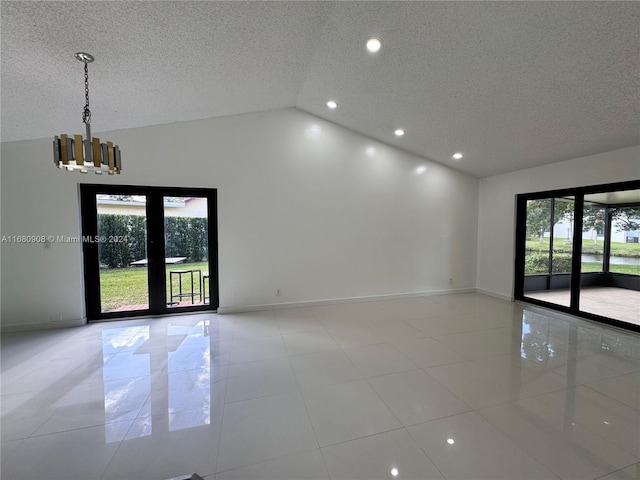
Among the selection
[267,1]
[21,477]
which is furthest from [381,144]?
[21,477]

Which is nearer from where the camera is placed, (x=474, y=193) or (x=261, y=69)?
(x=261, y=69)

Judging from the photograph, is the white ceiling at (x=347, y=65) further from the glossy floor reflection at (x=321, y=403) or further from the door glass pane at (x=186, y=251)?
the glossy floor reflection at (x=321, y=403)

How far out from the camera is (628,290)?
14.3ft

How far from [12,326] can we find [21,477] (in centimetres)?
332

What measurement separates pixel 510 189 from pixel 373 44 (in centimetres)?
420

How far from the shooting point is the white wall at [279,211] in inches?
146

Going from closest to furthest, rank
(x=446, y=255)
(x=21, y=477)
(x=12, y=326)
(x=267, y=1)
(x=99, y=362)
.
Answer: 1. (x=21, y=477)
2. (x=267, y=1)
3. (x=99, y=362)
4. (x=12, y=326)
5. (x=446, y=255)

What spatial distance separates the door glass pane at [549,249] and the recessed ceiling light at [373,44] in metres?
4.23

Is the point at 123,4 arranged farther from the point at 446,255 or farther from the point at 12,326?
the point at 446,255

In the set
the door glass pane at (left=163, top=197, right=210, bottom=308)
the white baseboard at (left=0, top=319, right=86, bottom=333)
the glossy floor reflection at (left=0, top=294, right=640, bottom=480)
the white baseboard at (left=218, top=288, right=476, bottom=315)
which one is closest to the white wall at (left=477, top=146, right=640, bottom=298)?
the white baseboard at (left=218, top=288, right=476, bottom=315)

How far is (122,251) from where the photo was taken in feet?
13.5

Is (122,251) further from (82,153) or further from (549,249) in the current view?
(549,249)

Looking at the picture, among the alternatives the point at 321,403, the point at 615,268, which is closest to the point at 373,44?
the point at 321,403

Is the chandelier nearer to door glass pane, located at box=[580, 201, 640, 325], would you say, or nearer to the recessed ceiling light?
the recessed ceiling light
